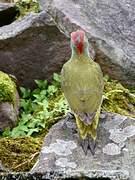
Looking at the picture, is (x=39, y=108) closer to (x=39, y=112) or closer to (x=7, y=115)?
(x=39, y=112)

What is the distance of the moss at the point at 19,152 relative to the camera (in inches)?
186

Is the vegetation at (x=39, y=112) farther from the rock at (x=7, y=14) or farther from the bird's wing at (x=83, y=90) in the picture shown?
the rock at (x=7, y=14)

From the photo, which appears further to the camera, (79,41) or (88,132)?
(79,41)

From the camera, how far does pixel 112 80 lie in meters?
7.15

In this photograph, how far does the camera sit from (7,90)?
6.36m

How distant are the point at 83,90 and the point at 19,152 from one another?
2.27ft

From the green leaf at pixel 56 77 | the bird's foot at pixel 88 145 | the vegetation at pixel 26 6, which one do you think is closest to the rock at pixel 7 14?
the vegetation at pixel 26 6

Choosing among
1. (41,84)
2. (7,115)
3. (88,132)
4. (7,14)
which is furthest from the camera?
(7,14)

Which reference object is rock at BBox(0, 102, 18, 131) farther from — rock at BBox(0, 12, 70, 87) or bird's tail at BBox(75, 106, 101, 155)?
bird's tail at BBox(75, 106, 101, 155)

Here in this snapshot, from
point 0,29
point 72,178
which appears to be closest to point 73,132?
point 72,178

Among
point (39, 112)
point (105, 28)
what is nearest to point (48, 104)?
point (39, 112)

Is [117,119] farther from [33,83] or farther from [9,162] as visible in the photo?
[33,83]

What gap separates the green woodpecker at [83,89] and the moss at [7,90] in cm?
112

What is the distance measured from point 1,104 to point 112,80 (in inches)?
58.5
